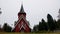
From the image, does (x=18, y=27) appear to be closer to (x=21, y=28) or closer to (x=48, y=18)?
(x=21, y=28)

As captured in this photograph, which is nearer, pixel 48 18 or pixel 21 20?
pixel 48 18

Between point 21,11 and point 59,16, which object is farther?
point 21,11

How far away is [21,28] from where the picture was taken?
136ft

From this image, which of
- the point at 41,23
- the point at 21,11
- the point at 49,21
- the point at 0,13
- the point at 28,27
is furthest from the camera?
the point at 21,11

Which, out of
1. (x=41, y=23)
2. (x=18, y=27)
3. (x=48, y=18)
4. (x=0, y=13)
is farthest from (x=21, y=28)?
(x=0, y=13)

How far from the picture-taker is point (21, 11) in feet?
178

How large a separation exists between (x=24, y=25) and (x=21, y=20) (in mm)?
1654

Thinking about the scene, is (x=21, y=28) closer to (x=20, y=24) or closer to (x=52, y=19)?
(x=20, y=24)

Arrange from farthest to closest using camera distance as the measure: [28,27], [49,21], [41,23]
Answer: [28,27] < [41,23] < [49,21]

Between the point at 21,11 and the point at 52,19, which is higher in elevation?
the point at 21,11

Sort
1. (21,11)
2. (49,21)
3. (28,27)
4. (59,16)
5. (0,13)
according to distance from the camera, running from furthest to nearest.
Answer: (21,11) < (59,16) < (28,27) < (49,21) < (0,13)

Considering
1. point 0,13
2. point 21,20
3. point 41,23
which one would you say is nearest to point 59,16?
point 41,23

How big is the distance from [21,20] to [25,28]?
2628mm

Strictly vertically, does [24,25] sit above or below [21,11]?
below
